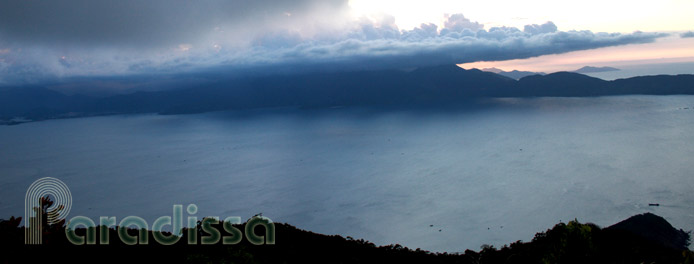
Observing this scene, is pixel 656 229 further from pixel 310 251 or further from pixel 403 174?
pixel 403 174

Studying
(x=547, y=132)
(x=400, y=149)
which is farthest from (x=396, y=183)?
(x=547, y=132)

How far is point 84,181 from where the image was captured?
5894 cm

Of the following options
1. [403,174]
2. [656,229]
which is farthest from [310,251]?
[403,174]

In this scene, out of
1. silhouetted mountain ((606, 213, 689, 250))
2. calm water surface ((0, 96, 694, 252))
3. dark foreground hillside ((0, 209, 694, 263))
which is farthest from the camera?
calm water surface ((0, 96, 694, 252))

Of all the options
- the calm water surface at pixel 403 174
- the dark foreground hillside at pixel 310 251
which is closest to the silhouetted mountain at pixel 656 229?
the calm water surface at pixel 403 174

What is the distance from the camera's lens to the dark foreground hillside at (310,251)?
24.1 feet

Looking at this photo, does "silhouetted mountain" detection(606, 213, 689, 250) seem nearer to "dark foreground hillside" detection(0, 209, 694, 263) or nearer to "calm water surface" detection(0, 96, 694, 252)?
"calm water surface" detection(0, 96, 694, 252)

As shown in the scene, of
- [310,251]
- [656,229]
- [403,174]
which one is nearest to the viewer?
[310,251]

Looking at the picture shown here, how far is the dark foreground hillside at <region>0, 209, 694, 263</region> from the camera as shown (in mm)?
7332

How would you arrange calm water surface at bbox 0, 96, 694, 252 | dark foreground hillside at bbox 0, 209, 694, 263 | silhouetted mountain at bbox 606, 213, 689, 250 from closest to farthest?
dark foreground hillside at bbox 0, 209, 694, 263
silhouetted mountain at bbox 606, 213, 689, 250
calm water surface at bbox 0, 96, 694, 252

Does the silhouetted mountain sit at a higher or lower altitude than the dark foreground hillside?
lower

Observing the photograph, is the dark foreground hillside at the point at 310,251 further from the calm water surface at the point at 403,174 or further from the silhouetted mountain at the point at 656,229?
the calm water surface at the point at 403,174

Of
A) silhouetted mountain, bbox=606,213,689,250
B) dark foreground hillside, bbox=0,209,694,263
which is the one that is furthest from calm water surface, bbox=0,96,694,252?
dark foreground hillside, bbox=0,209,694,263

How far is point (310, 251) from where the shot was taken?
10578 millimetres
